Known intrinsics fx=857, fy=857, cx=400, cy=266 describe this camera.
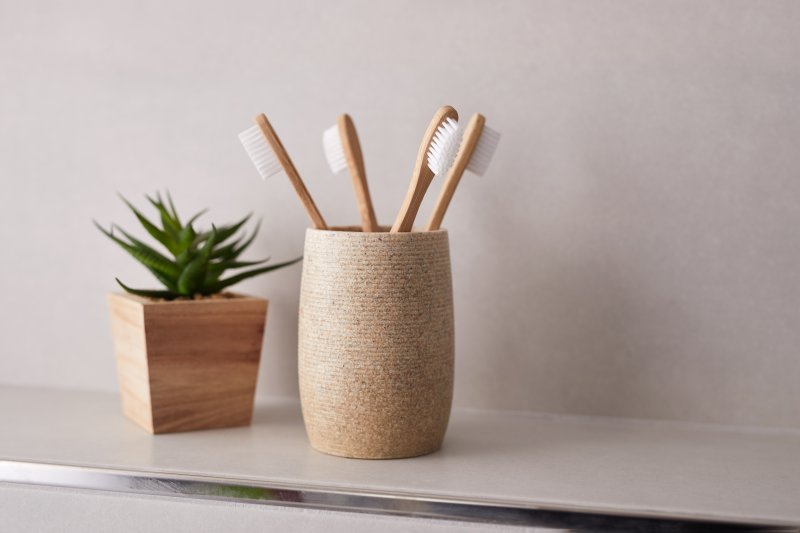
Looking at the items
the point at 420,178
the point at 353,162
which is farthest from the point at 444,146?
the point at 353,162

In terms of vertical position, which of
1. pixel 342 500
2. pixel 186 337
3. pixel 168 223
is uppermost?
pixel 168 223

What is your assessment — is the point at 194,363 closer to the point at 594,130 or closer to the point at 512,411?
the point at 512,411

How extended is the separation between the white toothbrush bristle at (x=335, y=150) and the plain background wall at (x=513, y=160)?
0.08 metres

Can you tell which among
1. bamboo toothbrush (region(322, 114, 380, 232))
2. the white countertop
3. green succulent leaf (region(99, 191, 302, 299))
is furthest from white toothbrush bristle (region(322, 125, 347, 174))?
the white countertop

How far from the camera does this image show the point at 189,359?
2.67ft

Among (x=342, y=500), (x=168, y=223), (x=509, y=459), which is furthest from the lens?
(x=168, y=223)

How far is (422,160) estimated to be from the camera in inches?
28.0

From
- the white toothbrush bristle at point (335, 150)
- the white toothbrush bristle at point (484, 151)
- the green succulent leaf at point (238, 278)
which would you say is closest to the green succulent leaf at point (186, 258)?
the green succulent leaf at point (238, 278)

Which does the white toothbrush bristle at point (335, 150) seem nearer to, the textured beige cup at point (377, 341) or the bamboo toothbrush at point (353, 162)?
the bamboo toothbrush at point (353, 162)

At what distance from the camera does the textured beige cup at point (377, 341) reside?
708mm

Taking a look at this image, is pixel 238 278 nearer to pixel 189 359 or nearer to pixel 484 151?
pixel 189 359

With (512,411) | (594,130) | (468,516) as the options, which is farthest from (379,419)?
(594,130)

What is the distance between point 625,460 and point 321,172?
0.43 m

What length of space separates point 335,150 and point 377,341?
0.72 feet
